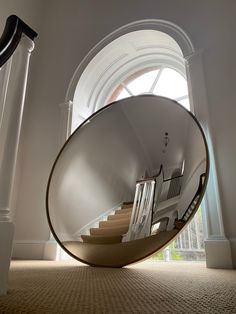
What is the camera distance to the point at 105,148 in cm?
193

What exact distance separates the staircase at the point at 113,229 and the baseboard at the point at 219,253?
49 cm

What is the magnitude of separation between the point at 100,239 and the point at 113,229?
105mm

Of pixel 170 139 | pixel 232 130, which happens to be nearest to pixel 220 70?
pixel 232 130

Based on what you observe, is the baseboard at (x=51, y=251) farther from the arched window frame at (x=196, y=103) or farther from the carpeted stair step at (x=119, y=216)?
the arched window frame at (x=196, y=103)

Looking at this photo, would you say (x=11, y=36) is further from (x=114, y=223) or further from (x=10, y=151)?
(x=114, y=223)

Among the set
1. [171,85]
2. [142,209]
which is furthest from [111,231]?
[171,85]

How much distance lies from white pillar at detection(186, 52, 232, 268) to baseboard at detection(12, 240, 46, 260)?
4.33 ft

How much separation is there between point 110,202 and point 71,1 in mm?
2634

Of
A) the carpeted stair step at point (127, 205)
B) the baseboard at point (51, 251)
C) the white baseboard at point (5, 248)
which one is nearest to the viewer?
the white baseboard at point (5, 248)

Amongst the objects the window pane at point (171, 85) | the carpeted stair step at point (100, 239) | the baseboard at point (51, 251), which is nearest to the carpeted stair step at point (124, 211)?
the carpeted stair step at point (100, 239)

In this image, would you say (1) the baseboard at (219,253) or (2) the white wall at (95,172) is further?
(2) the white wall at (95,172)

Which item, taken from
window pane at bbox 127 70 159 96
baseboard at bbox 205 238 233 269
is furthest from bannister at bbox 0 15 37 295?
window pane at bbox 127 70 159 96

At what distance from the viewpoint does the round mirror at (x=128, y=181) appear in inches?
58.7

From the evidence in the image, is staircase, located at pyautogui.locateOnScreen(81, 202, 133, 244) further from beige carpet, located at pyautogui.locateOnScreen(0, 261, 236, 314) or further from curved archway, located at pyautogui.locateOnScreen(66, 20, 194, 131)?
curved archway, located at pyautogui.locateOnScreen(66, 20, 194, 131)
